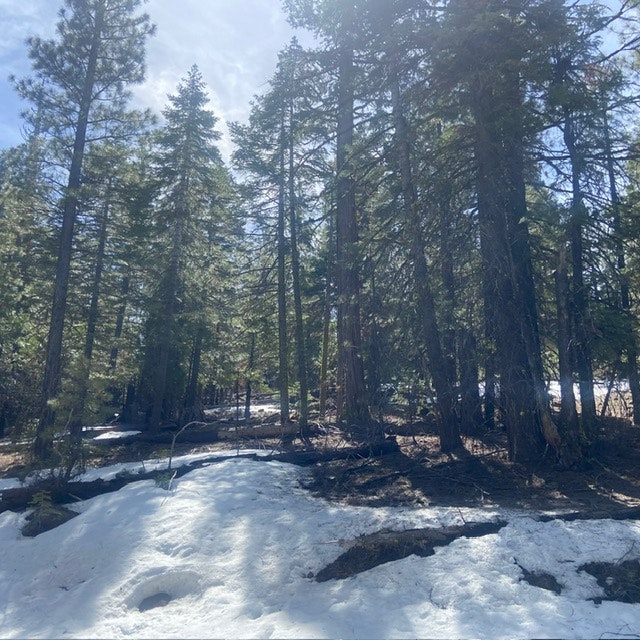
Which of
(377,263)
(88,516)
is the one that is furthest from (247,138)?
(88,516)

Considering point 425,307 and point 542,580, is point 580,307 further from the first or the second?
point 542,580

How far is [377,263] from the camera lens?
39.9 ft

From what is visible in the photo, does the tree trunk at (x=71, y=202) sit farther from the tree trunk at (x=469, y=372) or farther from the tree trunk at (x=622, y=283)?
the tree trunk at (x=622, y=283)

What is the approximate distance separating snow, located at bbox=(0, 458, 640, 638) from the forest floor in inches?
35.7

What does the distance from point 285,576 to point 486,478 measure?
4.83 metres

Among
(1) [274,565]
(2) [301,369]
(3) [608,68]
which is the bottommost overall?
(1) [274,565]

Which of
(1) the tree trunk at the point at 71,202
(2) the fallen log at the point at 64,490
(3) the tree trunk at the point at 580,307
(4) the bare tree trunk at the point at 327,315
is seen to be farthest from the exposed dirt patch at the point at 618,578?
(1) the tree trunk at the point at 71,202

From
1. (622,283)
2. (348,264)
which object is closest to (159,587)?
(348,264)

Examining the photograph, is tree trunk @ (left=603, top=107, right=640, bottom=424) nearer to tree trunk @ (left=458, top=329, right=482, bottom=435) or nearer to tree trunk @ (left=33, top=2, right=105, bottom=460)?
tree trunk @ (left=458, top=329, right=482, bottom=435)

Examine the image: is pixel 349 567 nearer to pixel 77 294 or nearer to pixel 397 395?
pixel 397 395

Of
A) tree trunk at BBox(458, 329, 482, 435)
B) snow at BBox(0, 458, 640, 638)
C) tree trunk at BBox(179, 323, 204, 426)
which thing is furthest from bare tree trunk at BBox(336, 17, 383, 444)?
tree trunk at BBox(179, 323, 204, 426)

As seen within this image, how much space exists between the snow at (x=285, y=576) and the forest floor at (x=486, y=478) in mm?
906

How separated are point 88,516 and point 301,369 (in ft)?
34.3

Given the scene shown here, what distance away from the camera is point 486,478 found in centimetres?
971
